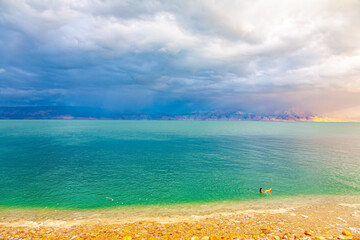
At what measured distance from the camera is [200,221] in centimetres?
1902

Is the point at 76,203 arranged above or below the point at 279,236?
below

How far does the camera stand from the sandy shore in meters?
15.9

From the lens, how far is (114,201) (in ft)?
82.2

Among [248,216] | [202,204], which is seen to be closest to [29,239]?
[202,204]

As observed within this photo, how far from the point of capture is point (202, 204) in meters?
24.4

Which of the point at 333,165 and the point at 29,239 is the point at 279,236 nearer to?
the point at 29,239

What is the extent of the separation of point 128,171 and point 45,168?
18484 millimetres

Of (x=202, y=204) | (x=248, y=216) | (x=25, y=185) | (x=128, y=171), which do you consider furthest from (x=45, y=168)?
(x=248, y=216)

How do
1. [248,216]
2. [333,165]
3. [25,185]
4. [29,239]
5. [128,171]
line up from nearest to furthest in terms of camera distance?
1. [29,239]
2. [248,216]
3. [25,185]
4. [128,171]
5. [333,165]

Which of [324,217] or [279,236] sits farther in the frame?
[324,217]

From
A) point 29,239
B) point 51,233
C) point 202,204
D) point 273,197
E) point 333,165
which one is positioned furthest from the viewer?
point 333,165

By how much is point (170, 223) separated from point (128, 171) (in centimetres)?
2361

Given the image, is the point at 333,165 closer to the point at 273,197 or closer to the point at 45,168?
the point at 273,197

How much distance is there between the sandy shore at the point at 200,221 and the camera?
15.9m
